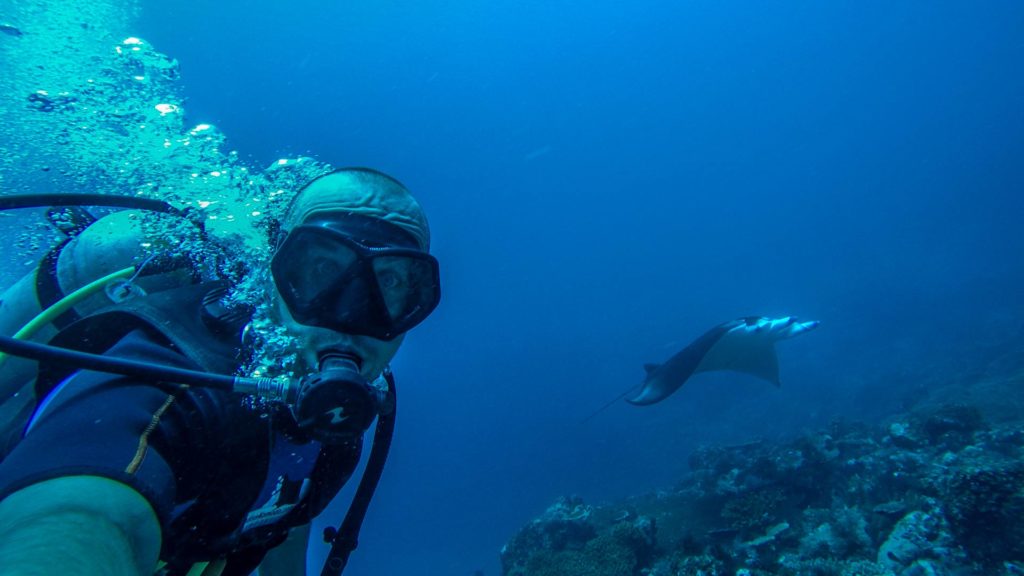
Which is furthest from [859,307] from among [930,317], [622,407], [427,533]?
[427,533]

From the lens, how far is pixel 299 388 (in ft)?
6.36

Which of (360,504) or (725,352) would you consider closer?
(360,504)

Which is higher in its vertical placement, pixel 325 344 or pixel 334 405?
pixel 325 344

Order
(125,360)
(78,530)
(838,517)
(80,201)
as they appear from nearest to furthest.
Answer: (78,530), (125,360), (80,201), (838,517)

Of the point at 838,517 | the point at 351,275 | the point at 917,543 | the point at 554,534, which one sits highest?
the point at 351,275

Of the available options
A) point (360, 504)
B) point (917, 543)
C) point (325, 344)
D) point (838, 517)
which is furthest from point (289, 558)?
point (838, 517)

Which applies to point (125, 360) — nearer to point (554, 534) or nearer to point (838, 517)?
point (838, 517)

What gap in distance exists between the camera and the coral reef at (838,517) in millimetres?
6105

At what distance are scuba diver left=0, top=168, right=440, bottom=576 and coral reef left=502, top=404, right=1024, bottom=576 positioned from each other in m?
6.60

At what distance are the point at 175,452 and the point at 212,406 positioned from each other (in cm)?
20

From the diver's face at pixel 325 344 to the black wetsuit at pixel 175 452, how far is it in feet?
1.03

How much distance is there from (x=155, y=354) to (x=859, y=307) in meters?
55.9

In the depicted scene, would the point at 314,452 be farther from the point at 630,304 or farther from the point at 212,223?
the point at 630,304

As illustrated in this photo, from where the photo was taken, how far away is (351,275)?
7.80ft
